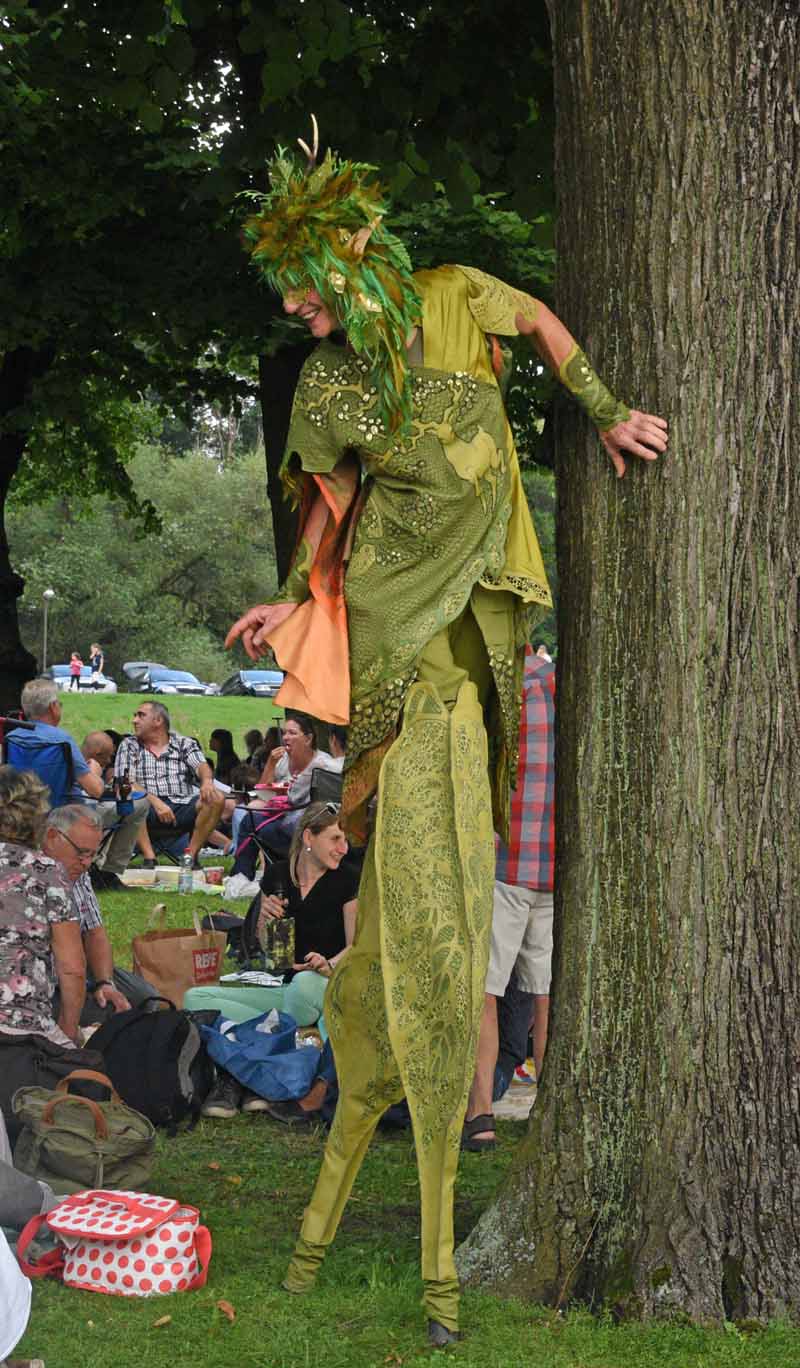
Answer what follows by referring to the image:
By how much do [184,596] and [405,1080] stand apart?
60.6 m

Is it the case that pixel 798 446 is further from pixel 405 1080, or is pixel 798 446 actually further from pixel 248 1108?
pixel 248 1108

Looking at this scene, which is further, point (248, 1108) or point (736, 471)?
point (248, 1108)

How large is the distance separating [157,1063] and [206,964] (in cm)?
171

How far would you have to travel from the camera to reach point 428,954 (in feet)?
13.7

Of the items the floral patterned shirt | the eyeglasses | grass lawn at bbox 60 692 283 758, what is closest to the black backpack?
the floral patterned shirt

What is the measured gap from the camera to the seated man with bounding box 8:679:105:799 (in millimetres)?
12453

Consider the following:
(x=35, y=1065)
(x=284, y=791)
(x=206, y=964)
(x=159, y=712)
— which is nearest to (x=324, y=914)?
(x=206, y=964)

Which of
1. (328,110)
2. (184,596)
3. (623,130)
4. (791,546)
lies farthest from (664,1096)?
(184,596)

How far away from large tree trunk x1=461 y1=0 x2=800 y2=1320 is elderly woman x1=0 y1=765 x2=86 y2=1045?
2400 mm

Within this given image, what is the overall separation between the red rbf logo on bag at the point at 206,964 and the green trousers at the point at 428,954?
387 centimetres

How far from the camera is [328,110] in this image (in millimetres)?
8383

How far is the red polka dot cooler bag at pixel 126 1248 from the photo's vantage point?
447cm

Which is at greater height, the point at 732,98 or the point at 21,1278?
the point at 732,98

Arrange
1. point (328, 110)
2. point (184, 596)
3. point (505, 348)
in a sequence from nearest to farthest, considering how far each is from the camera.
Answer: point (505, 348) → point (328, 110) → point (184, 596)
